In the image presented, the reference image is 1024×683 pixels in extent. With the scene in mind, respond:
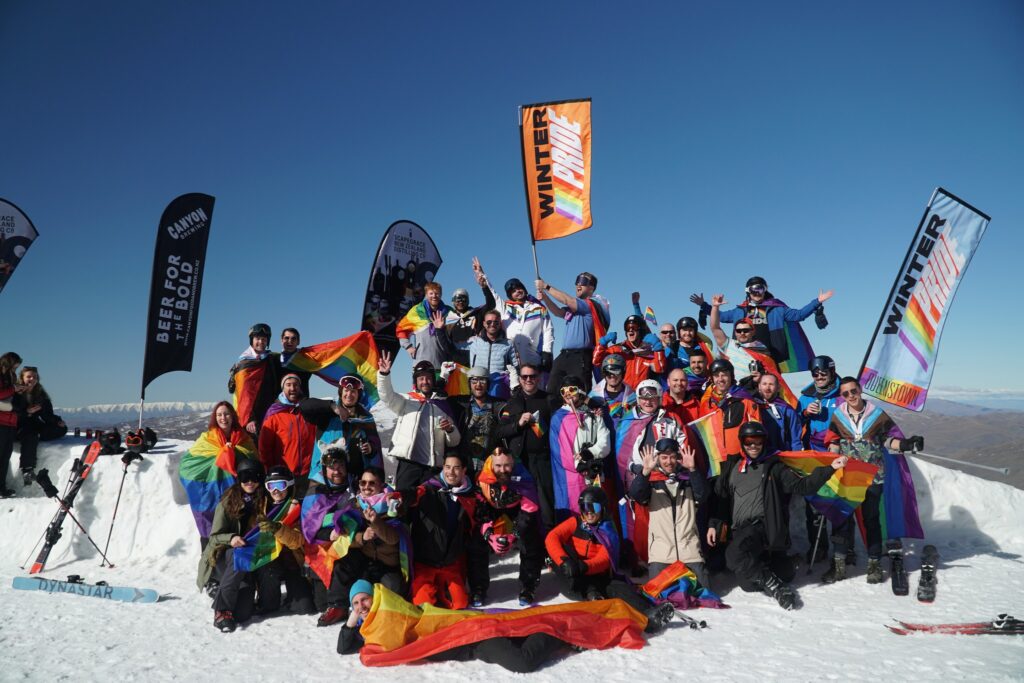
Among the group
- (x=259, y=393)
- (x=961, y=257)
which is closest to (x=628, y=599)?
(x=259, y=393)

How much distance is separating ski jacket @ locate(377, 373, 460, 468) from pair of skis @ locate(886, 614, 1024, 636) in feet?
13.9

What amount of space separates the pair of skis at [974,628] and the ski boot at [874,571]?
3.26 feet

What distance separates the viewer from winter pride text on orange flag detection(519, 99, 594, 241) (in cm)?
904

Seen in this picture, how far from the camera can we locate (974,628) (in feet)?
15.0

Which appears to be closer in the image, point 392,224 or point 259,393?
point 259,393

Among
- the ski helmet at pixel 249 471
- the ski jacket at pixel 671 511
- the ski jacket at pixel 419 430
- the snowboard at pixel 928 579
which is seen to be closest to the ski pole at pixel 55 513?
the ski helmet at pixel 249 471

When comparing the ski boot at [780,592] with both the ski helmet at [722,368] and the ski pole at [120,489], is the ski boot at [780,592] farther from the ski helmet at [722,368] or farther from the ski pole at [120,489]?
the ski pole at [120,489]

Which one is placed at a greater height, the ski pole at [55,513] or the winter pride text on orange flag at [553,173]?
the winter pride text on orange flag at [553,173]

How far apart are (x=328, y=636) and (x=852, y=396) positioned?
5.64m

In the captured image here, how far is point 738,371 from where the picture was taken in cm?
733

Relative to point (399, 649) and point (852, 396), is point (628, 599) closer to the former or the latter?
point (399, 649)

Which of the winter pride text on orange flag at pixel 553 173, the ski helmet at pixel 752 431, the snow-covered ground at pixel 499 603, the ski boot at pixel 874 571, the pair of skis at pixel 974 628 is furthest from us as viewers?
the winter pride text on orange flag at pixel 553 173

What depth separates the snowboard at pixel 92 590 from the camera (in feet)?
19.1

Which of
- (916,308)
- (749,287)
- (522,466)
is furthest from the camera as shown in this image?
(749,287)
